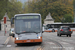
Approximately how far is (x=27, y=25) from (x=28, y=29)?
1.30 feet

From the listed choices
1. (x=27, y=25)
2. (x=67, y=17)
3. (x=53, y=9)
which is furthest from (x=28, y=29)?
(x=53, y=9)

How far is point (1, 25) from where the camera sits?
67.4m

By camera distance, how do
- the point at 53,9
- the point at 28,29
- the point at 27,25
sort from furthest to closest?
the point at 53,9, the point at 27,25, the point at 28,29

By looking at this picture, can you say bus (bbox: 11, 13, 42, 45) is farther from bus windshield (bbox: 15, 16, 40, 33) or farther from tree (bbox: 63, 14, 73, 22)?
tree (bbox: 63, 14, 73, 22)

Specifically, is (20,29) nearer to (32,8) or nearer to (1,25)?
(1,25)

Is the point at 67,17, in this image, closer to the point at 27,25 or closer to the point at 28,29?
the point at 27,25

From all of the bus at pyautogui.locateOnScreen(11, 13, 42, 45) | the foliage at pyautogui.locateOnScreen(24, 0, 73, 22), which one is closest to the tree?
the foliage at pyautogui.locateOnScreen(24, 0, 73, 22)

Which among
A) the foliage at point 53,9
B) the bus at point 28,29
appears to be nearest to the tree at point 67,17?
the foliage at point 53,9

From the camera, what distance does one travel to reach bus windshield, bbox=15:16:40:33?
17.2 meters

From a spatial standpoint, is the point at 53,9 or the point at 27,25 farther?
the point at 53,9

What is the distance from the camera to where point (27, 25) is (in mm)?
17375

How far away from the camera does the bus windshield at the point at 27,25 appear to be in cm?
1716

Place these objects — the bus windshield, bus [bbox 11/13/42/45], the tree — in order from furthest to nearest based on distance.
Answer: the tree, the bus windshield, bus [bbox 11/13/42/45]

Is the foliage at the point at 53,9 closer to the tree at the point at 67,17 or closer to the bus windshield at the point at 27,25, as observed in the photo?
the tree at the point at 67,17
